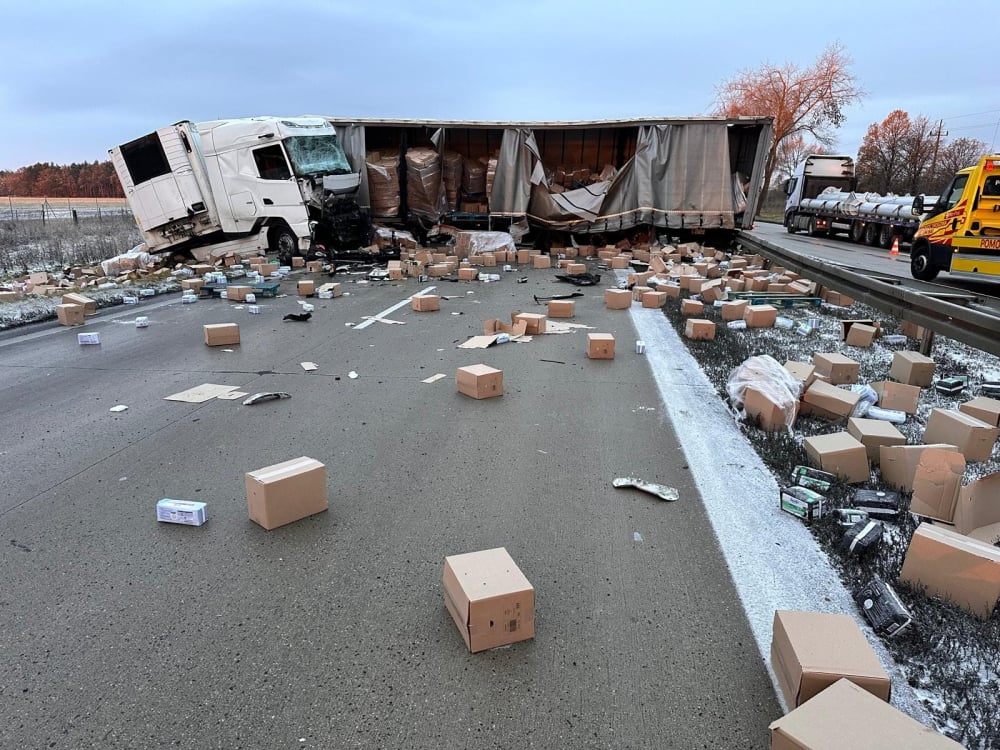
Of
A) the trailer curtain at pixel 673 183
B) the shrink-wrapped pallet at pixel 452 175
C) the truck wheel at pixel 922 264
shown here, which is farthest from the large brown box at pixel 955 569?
the shrink-wrapped pallet at pixel 452 175

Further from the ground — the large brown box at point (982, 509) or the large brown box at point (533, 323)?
the large brown box at point (982, 509)

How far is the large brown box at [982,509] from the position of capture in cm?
313

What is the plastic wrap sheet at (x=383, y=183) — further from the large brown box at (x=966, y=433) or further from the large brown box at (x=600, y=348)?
the large brown box at (x=966, y=433)

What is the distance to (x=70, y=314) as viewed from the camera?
28.8ft

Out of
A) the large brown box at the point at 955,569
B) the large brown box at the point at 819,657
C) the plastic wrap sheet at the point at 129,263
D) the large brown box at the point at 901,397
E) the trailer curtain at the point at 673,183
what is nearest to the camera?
the large brown box at the point at 819,657

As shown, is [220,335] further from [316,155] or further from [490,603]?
[316,155]

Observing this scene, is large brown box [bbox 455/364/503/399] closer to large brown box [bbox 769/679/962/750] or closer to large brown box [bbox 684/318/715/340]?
large brown box [bbox 684/318/715/340]

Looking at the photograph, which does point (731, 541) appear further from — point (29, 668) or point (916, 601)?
point (29, 668)

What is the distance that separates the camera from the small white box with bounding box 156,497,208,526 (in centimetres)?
340

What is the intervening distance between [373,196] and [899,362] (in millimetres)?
14030

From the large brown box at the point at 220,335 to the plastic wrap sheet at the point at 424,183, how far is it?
10.5m

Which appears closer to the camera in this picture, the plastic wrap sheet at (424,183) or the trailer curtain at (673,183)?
the trailer curtain at (673,183)

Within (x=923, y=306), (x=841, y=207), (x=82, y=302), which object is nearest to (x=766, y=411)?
(x=923, y=306)

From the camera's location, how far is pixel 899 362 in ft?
19.5
